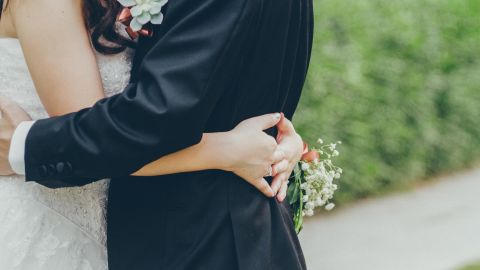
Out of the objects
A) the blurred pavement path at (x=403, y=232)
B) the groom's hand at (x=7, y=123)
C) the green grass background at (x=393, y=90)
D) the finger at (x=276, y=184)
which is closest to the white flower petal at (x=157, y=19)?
the groom's hand at (x=7, y=123)

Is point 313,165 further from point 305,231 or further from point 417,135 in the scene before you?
point 417,135

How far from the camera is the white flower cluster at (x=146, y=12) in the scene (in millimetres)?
1888

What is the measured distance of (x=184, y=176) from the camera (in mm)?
2023

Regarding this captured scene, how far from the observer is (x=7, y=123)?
204 cm

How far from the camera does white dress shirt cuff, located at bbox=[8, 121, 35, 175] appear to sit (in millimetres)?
1955

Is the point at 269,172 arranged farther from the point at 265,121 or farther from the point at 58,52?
the point at 58,52

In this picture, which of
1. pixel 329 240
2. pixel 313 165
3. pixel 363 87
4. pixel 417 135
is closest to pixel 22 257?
pixel 313 165

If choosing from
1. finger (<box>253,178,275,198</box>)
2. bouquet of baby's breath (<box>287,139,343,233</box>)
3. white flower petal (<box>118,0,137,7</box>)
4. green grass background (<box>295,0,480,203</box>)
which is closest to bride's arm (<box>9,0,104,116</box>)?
white flower petal (<box>118,0,137,7</box>)

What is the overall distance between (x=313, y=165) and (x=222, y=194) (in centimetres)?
57

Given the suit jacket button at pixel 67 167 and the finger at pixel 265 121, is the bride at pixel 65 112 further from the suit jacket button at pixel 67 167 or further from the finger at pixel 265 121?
the suit jacket button at pixel 67 167

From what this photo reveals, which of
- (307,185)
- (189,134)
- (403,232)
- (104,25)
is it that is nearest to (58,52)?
(104,25)

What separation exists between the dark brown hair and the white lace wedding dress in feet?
0.11

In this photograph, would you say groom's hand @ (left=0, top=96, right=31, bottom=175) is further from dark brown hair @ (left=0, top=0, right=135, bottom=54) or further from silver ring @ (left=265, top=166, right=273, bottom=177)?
silver ring @ (left=265, top=166, right=273, bottom=177)

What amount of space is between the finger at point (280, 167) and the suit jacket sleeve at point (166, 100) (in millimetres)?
355
